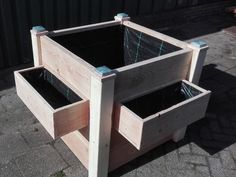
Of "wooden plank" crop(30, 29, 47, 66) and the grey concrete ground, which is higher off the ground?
"wooden plank" crop(30, 29, 47, 66)

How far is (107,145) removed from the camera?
2244 mm

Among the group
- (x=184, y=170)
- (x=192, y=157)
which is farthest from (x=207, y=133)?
(x=184, y=170)

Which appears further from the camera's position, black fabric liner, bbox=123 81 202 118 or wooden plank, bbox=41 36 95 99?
black fabric liner, bbox=123 81 202 118

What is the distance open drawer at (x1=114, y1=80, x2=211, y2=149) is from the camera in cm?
195

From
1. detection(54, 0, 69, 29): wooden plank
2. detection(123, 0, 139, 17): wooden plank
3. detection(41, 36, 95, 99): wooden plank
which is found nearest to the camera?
detection(41, 36, 95, 99): wooden plank

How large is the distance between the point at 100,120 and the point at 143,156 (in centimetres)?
87

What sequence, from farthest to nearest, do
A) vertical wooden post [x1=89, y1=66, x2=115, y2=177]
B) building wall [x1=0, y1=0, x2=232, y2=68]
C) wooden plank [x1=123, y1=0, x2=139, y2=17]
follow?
wooden plank [x1=123, y1=0, x2=139, y2=17] < building wall [x1=0, y1=0, x2=232, y2=68] < vertical wooden post [x1=89, y1=66, x2=115, y2=177]

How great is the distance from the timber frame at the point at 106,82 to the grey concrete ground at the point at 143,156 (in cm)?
13

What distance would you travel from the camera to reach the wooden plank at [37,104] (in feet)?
6.48

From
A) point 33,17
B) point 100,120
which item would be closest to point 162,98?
point 100,120

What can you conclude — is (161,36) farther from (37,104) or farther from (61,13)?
(61,13)

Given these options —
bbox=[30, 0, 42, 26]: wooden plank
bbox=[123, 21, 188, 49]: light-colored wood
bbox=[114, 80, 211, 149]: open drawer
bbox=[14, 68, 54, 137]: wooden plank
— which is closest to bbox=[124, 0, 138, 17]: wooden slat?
bbox=[30, 0, 42, 26]: wooden plank

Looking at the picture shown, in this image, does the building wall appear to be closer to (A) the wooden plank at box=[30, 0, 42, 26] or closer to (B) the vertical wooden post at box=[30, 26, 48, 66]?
(A) the wooden plank at box=[30, 0, 42, 26]

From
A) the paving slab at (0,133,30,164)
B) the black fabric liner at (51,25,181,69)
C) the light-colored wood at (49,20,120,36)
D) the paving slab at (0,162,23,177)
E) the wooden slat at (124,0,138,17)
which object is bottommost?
the paving slab at (0,162,23,177)
